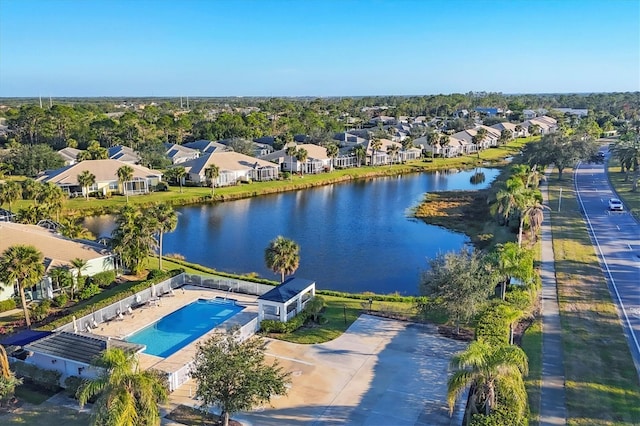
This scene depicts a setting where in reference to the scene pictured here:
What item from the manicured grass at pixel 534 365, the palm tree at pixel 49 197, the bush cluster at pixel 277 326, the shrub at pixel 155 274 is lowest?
the bush cluster at pixel 277 326

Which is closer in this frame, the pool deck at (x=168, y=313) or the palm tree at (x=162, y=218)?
the pool deck at (x=168, y=313)

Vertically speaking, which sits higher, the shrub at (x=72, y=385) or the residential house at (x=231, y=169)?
the residential house at (x=231, y=169)

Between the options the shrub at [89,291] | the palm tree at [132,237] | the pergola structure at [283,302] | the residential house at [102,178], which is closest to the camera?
the pergola structure at [283,302]

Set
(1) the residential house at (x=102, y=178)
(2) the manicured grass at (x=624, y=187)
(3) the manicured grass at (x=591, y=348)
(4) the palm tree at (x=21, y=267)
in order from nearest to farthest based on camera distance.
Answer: (3) the manicured grass at (x=591, y=348), (4) the palm tree at (x=21, y=267), (2) the manicured grass at (x=624, y=187), (1) the residential house at (x=102, y=178)

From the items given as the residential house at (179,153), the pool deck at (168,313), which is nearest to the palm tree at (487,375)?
the pool deck at (168,313)

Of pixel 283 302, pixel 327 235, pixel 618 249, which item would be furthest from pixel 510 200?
pixel 283 302

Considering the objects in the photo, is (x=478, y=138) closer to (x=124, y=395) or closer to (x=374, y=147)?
(x=374, y=147)

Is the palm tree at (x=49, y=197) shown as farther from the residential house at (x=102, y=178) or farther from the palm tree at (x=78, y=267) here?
the palm tree at (x=78, y=267)

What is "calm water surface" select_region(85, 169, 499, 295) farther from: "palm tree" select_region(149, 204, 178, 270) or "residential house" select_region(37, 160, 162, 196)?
"residential house" select_region(37, 160, 162, 196)
